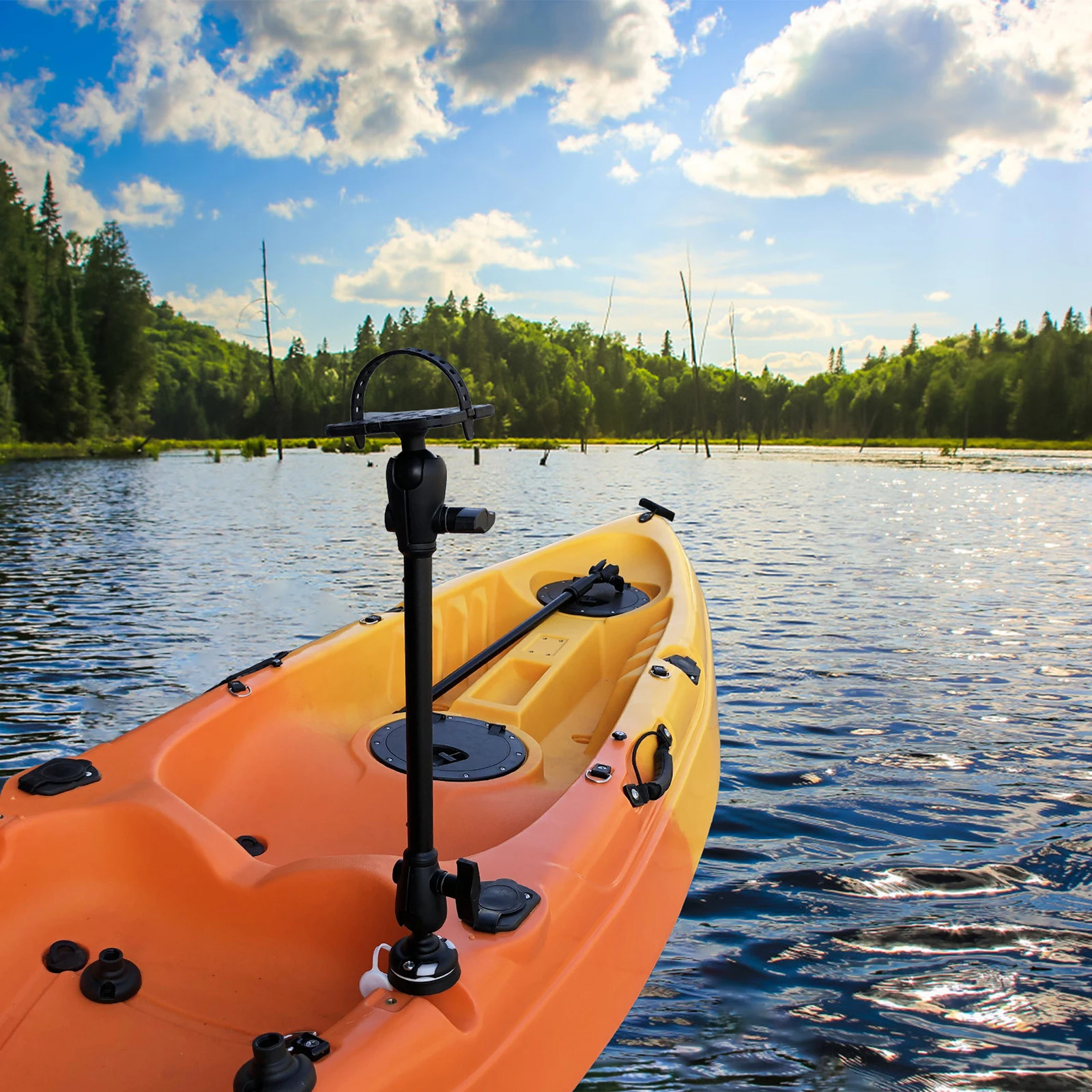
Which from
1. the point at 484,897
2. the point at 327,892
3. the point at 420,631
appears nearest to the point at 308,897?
the point at 327,892

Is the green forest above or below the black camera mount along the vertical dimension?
above

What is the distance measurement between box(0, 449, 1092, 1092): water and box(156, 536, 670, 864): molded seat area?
823 mm

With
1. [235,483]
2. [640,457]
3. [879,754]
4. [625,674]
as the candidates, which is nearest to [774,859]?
[625,674]

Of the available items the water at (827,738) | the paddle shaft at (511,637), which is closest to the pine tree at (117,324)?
the water at (827,738)

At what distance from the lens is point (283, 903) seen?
2041mm

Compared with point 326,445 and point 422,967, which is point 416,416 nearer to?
point 422,967

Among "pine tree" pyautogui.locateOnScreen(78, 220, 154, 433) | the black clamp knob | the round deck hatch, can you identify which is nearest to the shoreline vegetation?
"pine tree" pyautogui.locateOnScreen(78, 220, 154, 433)

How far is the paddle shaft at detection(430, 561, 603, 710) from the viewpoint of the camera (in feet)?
11.4

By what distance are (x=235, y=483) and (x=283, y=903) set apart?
26476mm

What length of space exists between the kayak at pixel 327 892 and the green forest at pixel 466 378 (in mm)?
30200

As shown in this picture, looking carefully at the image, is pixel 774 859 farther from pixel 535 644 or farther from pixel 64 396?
pixel 64 396

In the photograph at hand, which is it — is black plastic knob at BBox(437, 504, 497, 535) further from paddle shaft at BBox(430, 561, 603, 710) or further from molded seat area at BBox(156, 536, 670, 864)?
paddle shaft at BBox(430, 561, 603, 710)

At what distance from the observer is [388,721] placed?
3.46m

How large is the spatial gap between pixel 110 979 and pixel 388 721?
63.4 inches
